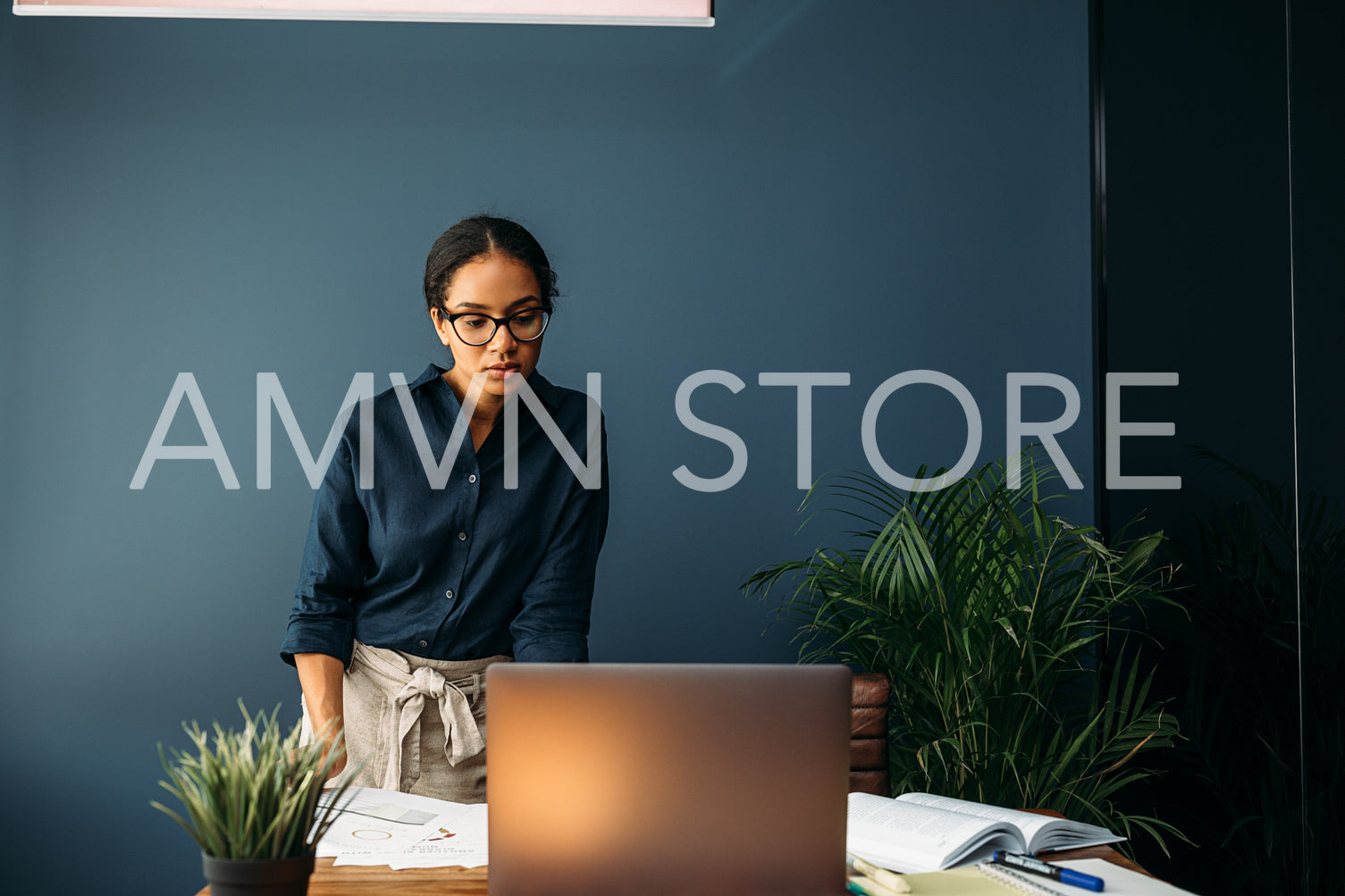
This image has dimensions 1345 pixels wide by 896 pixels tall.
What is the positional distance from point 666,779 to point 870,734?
153 cm

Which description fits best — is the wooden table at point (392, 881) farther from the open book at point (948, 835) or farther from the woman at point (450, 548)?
the woman at point (450, 548)

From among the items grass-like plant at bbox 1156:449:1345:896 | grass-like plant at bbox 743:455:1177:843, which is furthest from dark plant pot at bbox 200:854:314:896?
grass-like plant at bbox 1156:449:1345:896

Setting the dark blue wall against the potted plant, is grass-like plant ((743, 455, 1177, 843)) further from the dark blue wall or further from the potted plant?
the potted plant

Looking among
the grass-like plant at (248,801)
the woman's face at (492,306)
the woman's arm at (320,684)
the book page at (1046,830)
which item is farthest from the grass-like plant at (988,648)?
the grass-like plant at (248,801)

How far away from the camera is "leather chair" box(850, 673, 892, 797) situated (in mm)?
2502

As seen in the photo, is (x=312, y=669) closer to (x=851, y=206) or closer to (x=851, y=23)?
(x=851, y=206)

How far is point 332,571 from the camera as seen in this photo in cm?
238

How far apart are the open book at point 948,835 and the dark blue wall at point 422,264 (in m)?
1.70

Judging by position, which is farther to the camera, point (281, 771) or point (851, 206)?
point (851, 206)

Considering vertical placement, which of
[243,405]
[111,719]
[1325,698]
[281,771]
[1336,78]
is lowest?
[111,719]

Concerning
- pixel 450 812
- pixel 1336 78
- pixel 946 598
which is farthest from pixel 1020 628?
pixel 450 812

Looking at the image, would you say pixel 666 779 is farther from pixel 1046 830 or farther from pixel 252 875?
pixel 1046 830

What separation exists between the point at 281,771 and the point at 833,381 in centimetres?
248

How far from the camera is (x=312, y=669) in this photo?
229 cm
